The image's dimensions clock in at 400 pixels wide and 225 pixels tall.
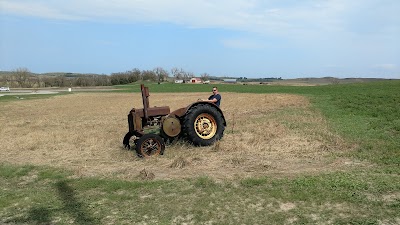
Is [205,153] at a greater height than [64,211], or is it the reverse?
[205,153]

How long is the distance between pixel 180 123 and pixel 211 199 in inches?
178

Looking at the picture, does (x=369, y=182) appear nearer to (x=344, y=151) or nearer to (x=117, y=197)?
(x=344, y=151)

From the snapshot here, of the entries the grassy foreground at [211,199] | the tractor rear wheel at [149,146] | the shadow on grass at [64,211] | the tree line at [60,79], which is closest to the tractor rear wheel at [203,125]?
the tractor rear wheel at [149,146]

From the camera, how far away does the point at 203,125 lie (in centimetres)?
1065

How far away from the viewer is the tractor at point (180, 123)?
1018cm

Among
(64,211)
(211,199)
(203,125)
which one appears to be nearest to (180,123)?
(203,125)

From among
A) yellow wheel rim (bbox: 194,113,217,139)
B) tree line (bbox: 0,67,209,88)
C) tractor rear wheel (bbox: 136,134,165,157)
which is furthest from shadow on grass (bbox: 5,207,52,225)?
tree line (bbox: 0,67,209,88)

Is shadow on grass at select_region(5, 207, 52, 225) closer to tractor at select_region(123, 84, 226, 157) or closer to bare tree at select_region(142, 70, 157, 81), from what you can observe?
tractor at select_region(123, 84, 226, 157)

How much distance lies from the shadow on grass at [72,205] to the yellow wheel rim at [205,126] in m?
4.07

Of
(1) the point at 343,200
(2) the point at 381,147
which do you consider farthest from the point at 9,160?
(2) the point at 381,147

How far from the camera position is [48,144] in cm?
1183

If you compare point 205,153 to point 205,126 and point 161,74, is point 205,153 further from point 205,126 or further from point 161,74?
point 161,74

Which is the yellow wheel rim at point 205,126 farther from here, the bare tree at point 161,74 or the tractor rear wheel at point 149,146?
the bare tree at point 161,74

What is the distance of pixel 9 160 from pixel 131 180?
428cm
